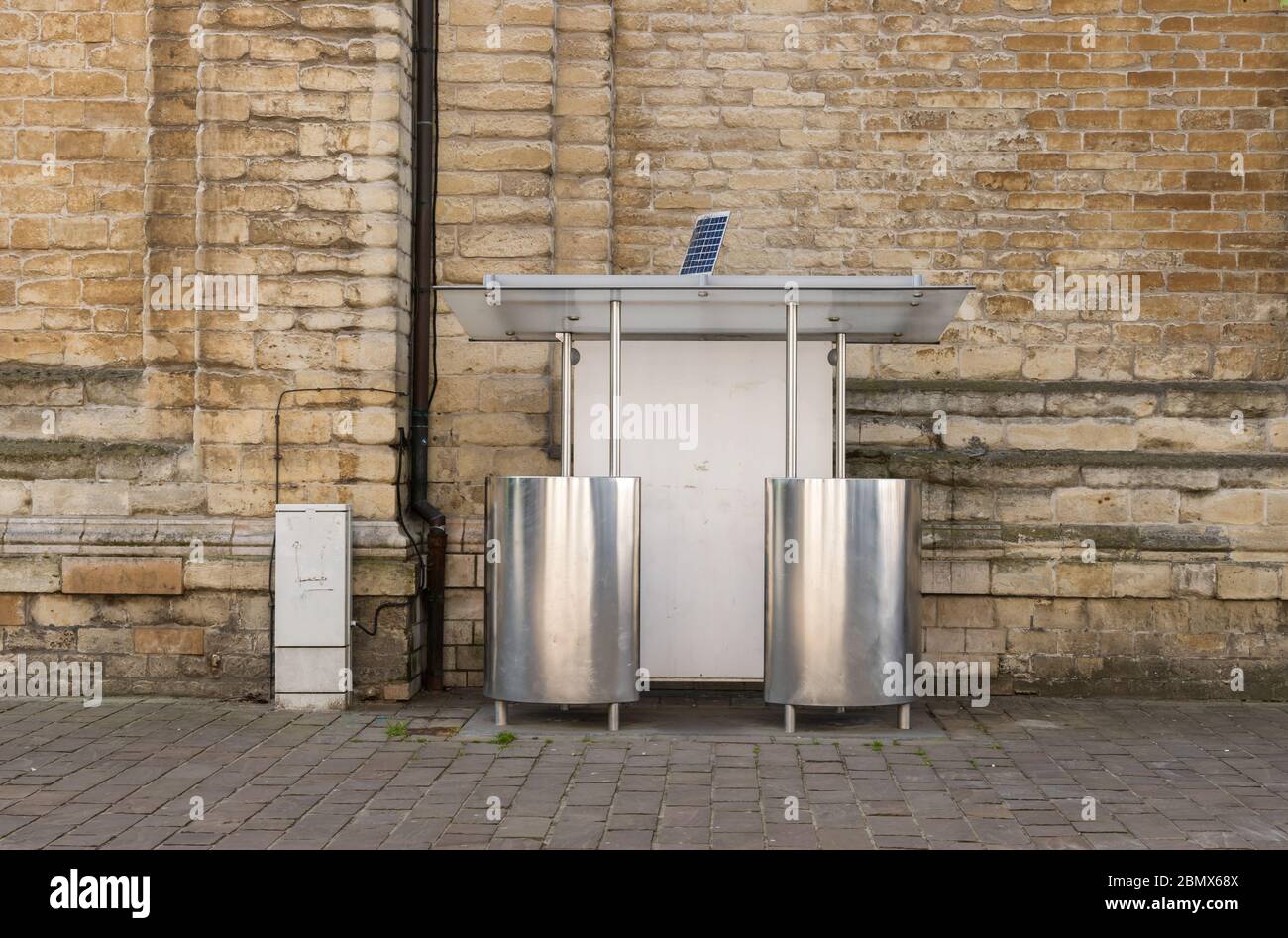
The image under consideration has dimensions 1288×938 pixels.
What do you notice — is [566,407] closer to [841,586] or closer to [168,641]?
[841,586]

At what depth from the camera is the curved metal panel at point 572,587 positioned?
779 cm

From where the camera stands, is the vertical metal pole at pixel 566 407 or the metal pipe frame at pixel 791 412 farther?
the vertical metal pole at pixel 566 407

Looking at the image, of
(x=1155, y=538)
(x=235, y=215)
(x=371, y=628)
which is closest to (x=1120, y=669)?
(x=1155, y=538)

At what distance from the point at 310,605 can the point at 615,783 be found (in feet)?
8.94

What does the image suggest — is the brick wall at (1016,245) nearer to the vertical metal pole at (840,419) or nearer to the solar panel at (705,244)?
the vertical metal pole at (840,419)

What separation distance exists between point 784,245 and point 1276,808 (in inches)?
198

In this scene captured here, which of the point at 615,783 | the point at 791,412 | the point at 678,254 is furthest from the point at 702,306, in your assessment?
the point at 615,783

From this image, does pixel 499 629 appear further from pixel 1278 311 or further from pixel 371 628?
pixel 1278 311

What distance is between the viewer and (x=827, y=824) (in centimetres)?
588

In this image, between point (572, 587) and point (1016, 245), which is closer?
point (572, 587)

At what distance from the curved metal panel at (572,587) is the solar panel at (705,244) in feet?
4.06

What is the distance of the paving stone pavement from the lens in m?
5.72

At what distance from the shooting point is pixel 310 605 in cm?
846

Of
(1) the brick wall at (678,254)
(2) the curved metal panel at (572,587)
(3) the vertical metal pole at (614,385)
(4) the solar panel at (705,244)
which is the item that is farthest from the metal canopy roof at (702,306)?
(1) the brick wall at (678,254)
